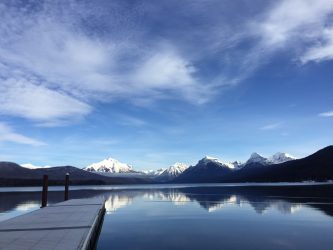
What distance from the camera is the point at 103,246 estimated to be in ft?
71.3

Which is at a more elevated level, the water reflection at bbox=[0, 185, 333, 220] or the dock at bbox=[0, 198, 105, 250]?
the water reflection at bbox=[0, 185, 333, 220]

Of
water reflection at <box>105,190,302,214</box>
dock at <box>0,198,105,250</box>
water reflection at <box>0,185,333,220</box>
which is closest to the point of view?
dock at <box>0,198,105,250</box>

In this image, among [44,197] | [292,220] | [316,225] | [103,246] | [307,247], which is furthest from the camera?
[44,197]

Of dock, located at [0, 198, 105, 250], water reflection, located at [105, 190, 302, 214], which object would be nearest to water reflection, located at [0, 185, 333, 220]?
water reflection, located at [105, 190, 302, 214]

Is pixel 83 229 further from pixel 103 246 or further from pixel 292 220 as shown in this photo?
pixel 292 220

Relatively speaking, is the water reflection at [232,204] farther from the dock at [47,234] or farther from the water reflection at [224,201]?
the dock at [47,234]

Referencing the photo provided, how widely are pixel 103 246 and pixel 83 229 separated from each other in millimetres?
1735

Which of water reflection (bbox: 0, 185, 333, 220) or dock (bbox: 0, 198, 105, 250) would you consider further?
water reflection (bbox: 0, 185, 333, 220)

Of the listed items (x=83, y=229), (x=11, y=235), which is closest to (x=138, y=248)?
(x=83, y=229)

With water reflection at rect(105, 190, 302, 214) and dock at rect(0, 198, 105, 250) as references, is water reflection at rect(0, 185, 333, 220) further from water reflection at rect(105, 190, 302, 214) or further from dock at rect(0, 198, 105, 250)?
dock at rect(0, 198, 105, 250)

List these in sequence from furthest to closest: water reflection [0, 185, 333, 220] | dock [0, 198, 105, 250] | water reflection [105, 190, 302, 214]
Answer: water reflection [0, 185, 333, 220] < water reflection [105, 190, 302, 214] < dock [0, 198, 105, 250]

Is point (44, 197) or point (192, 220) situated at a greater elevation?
point (44, 197)

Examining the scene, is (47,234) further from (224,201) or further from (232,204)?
(224,201)

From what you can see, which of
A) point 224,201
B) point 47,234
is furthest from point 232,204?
point 47,234
